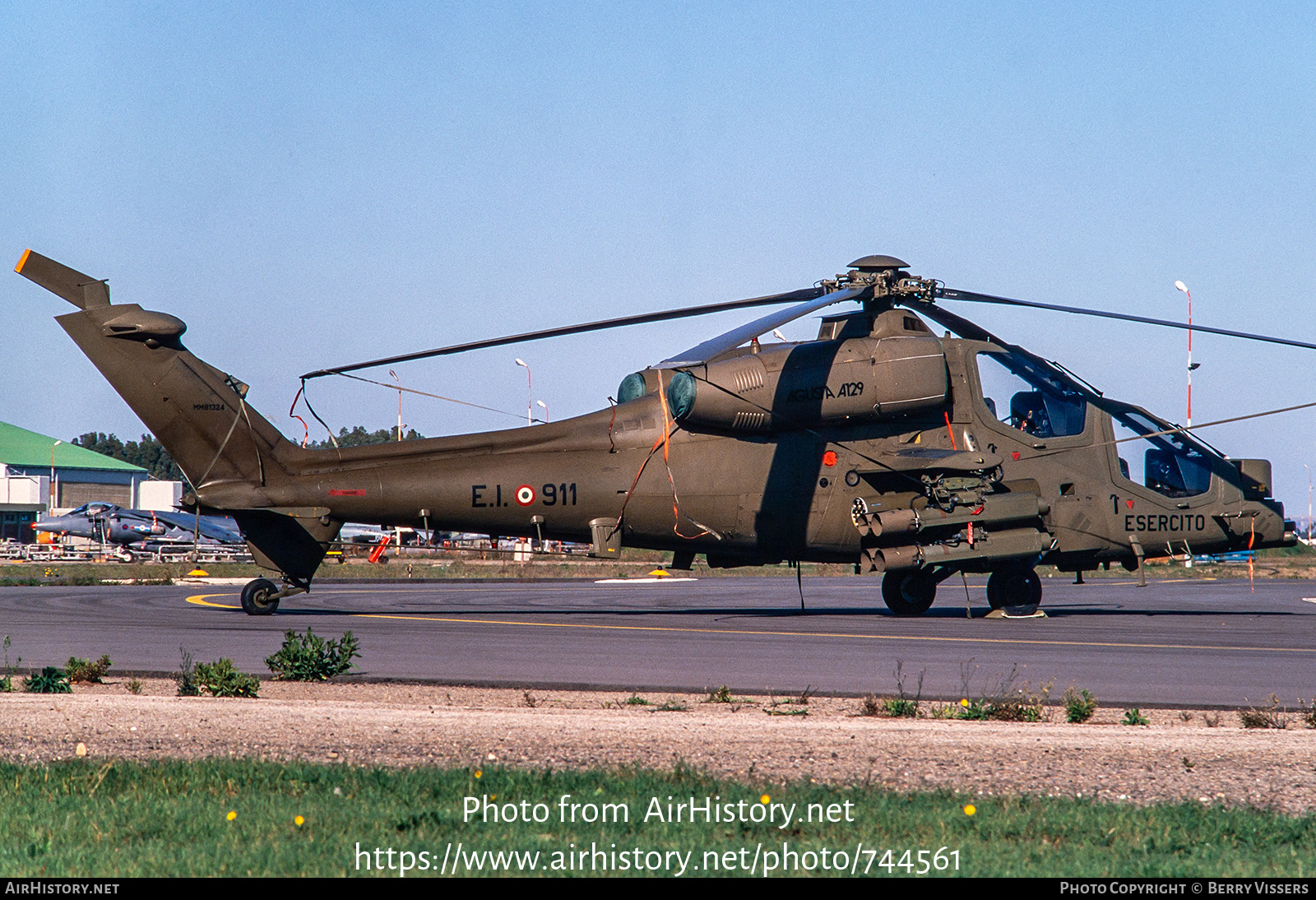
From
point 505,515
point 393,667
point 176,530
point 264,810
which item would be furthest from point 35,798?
point 176,530

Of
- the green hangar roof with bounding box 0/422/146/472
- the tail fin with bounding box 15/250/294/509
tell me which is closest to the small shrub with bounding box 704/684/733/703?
the tail fin with bounding box 15/250/294/509

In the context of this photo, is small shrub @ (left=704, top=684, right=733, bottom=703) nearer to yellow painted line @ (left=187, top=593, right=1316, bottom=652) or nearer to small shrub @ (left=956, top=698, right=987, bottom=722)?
small shrub @ (left=956, top=698, right=987, bottom=722)

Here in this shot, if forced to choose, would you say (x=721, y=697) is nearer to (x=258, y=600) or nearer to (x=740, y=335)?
(x=740, y=335)

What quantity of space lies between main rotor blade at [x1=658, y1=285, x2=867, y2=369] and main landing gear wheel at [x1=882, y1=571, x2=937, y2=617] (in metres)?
5.54

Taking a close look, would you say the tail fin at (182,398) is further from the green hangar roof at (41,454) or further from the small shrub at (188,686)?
the green hangar roof at (41,454)

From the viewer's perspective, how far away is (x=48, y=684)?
406 inches

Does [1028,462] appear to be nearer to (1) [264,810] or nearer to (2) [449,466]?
(2) [449,466]

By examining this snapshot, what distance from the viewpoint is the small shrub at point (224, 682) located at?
1009 cm

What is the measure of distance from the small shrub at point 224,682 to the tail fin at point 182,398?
8325 mm

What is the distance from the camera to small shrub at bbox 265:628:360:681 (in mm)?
11258

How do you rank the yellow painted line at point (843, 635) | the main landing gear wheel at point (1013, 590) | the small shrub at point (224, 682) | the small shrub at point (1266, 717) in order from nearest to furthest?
the small shrub at point (1266, 717) < the small shrub at point (224, 682) < the yellow painted line at point (843, 635) < the main landing gear wheel at point (1013, 590)

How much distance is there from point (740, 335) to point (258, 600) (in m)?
9.76

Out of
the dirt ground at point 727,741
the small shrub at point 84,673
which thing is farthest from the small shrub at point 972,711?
the small shrub at point 84,673

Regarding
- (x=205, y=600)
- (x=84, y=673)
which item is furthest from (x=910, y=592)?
(x=205, y=600)
